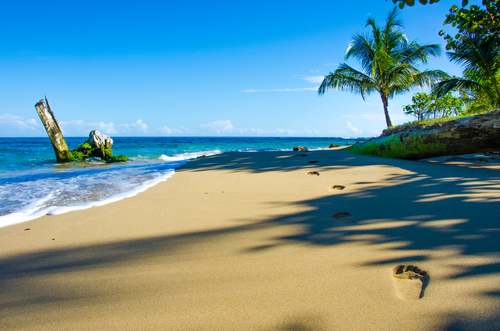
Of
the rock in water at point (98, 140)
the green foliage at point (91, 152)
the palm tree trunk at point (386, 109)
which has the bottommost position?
the green foliage at point (91, 152)

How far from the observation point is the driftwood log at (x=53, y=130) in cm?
967

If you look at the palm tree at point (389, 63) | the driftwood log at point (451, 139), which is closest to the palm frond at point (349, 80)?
the palm tree at point (389, 63)

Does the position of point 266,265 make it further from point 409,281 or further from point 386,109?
point 386,109

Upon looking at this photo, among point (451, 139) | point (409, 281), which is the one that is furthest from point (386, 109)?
point (409, 281)

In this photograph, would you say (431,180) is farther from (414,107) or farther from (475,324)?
(414,107)

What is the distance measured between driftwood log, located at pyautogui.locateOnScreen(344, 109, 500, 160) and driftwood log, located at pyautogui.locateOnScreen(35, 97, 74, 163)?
38.4 feet

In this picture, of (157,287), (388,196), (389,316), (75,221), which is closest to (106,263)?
(157,287)

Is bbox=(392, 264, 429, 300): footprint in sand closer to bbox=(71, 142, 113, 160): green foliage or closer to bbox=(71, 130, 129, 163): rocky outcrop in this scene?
bbox=(71, 130, 129, 163): rocky outcrop

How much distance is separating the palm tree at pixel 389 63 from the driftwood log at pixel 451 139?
875cm

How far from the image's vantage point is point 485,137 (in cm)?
416

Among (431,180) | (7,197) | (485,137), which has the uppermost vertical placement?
(485,137)

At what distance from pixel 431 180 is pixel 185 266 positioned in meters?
3.14

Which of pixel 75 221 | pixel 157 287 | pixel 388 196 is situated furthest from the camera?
pixel 388 196

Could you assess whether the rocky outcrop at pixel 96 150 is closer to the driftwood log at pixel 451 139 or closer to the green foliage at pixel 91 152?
the green foliage at pixel 91 152
